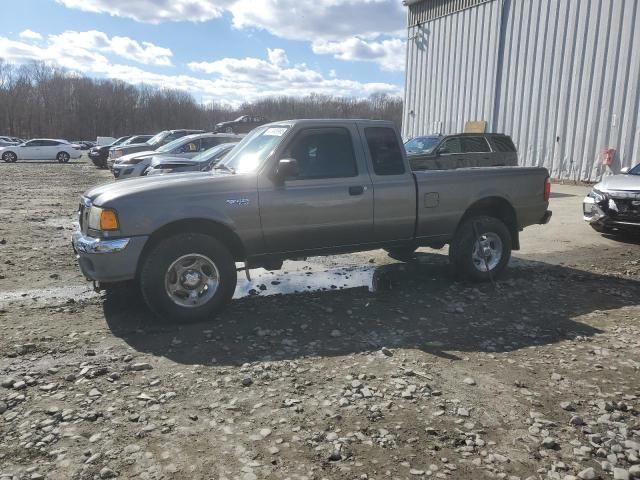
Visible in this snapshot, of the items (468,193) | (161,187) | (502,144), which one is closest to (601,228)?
(468,193)

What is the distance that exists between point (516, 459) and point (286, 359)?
193cm

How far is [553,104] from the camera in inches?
755

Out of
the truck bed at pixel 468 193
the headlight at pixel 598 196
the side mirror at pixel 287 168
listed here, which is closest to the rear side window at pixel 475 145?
the headlight at pixel 598 196

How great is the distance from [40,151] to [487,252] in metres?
36.0

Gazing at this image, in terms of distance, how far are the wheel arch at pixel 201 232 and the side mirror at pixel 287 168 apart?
74 centimetres

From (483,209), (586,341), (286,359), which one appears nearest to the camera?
(286,359)

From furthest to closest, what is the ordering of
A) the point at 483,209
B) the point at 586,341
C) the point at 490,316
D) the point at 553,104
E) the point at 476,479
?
the point at 553,104 < the point at 483,209 < the point at 490,316 < the point at 586,341 < the point at 476,479

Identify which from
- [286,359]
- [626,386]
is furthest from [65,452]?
[626,386]

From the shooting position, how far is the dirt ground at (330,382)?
2.91m

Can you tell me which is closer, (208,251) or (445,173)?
(208,251)

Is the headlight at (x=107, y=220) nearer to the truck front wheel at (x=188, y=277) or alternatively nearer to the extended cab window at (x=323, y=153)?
the truck front wheel at (x=188, y=277)

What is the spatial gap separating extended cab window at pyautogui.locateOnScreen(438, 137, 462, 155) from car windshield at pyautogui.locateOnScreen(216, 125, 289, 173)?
8.82 meters

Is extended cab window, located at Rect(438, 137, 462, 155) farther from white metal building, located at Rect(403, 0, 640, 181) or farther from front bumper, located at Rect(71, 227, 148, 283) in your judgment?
front bumper, located at Rect(71, 227, 148, 283)

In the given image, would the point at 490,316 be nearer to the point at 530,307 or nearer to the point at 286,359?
the point at 530,307
